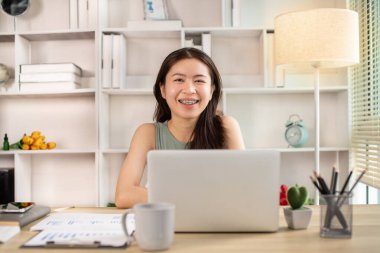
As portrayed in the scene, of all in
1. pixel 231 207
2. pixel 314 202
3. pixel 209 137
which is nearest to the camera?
pixel 231 207

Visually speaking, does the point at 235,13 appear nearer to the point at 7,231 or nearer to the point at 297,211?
the point at 297,211

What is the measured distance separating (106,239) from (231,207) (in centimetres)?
29

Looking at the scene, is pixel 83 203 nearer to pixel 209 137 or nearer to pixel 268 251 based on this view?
pixel 209 137

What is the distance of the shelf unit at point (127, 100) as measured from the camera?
3166mm

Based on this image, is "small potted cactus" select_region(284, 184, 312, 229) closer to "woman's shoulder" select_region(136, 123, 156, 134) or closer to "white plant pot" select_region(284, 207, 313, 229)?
"white plant pot" select_region(284, 207, 313, 229)

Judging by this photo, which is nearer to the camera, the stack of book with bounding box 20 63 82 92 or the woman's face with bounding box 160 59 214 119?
the woman's face with bounding box 160 59 214 119

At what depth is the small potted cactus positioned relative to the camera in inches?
42.5

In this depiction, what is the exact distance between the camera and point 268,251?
883 mm

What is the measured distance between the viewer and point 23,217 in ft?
3.80

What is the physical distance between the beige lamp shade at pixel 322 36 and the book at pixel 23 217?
5.71ft

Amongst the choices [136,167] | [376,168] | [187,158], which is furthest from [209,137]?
[376,168]

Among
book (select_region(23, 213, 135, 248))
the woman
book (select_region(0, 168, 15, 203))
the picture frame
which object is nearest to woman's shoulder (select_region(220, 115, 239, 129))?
the woman

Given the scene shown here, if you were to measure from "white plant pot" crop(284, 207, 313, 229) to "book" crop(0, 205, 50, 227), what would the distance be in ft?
2.27

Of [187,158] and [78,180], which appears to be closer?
[187,158]
